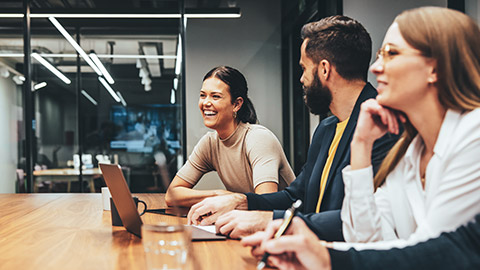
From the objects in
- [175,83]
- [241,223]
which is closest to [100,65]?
[175,83]

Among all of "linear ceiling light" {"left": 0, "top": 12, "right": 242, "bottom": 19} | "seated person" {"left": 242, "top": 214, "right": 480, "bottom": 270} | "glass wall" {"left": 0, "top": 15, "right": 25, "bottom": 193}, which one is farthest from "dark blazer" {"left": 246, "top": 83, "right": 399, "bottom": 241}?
"glass wall" {"left": 0, "top": 15, "right": 25, "bottom": 193}

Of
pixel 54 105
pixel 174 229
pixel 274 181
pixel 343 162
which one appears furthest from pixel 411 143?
pixel 54 105

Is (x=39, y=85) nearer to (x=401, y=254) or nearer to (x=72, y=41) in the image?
(x=72, y=41)

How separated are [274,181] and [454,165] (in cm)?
132

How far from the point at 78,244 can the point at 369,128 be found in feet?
2.94

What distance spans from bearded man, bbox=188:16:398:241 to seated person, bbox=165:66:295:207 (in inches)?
18.9

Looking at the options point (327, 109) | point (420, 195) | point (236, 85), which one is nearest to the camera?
point (420, 195)

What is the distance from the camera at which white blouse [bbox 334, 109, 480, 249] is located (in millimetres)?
925

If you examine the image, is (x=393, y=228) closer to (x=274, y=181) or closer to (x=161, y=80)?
(x=274, y=181)

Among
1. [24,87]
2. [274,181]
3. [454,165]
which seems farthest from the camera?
[24,87]

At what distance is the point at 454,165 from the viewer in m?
0.94

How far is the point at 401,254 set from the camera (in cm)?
86

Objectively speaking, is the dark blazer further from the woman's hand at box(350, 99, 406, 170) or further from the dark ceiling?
the dark ceiling

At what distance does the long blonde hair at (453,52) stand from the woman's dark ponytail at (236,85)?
1.66m
